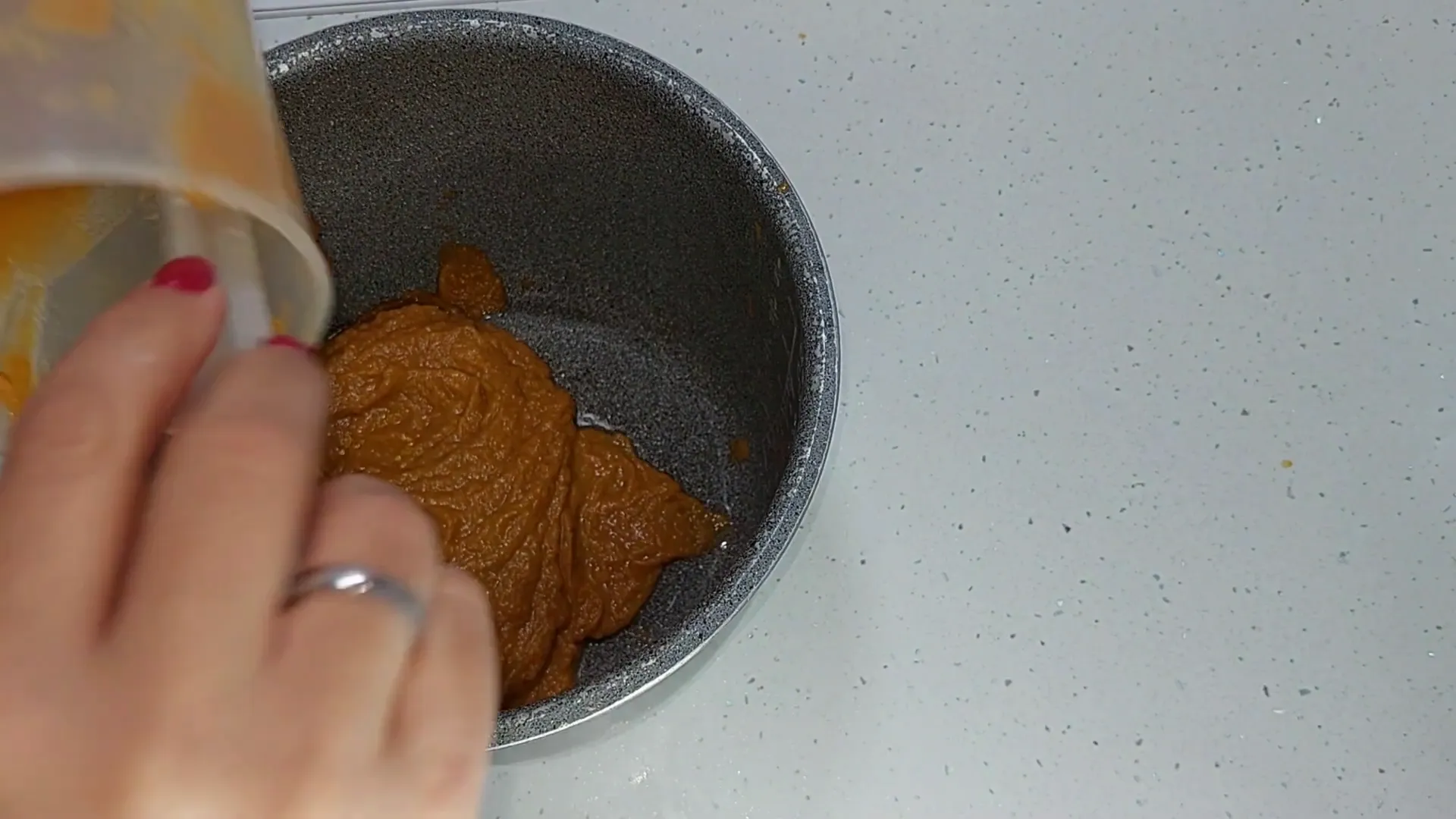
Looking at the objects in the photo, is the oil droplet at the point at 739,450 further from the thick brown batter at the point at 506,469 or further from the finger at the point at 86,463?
the finger at the point at 86,463

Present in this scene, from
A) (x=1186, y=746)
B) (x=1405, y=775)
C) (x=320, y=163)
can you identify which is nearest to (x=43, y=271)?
(x=320, y=163)

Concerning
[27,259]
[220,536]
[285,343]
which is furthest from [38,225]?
[220,536]

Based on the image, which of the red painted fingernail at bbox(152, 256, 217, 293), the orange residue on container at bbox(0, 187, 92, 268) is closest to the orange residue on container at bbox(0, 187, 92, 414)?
the orange residue on container at bbox(0, 187, 92, 268)

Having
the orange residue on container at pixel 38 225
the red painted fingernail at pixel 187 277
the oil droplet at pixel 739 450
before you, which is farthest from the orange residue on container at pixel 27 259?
the oil droplet at pixel 739 450

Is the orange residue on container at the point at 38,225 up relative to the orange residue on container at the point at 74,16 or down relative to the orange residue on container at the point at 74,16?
down

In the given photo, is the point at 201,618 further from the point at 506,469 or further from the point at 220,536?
the point at 506,469

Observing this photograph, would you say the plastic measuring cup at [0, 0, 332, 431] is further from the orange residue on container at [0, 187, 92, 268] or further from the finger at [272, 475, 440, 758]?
the finger at [272, 475, 440, 758]
